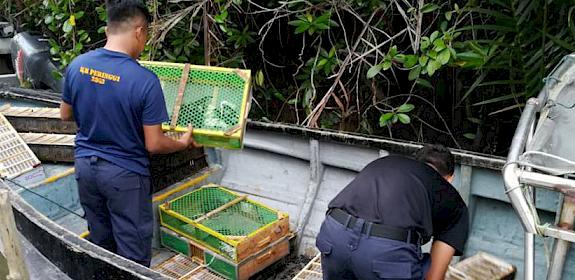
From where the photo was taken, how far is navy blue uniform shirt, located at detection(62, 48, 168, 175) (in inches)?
96.4

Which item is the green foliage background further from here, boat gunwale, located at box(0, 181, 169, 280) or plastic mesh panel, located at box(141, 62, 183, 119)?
boat gunwale, located at box(0, 181, 169, 280)

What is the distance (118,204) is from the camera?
2.59m

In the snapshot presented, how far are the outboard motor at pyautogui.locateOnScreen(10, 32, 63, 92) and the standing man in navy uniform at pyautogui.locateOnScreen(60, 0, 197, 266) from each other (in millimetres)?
3781

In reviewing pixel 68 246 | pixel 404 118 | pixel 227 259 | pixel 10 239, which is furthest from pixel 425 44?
pixel 10 239

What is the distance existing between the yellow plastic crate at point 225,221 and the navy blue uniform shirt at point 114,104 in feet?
2.42

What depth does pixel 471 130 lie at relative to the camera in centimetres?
474

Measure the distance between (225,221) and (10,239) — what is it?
1.31 m

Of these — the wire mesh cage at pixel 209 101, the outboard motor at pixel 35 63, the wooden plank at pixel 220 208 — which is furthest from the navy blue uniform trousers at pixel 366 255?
the outboard motor at pixel 35 63

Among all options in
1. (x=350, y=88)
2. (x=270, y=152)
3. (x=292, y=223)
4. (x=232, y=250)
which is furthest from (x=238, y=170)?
(x=350, y=88)

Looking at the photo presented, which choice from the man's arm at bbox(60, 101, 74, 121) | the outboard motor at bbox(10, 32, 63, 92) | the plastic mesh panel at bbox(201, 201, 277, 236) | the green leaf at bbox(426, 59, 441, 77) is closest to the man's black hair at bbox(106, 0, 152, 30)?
the man's arm at bbox(60, 101, 74, 121)

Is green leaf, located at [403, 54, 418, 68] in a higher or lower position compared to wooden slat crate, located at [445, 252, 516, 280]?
higher

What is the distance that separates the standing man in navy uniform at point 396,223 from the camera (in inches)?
82.7

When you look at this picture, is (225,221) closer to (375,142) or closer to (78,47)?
(375,142)

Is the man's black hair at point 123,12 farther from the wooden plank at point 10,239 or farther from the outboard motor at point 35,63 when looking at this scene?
the outboard motor at point 35,63
